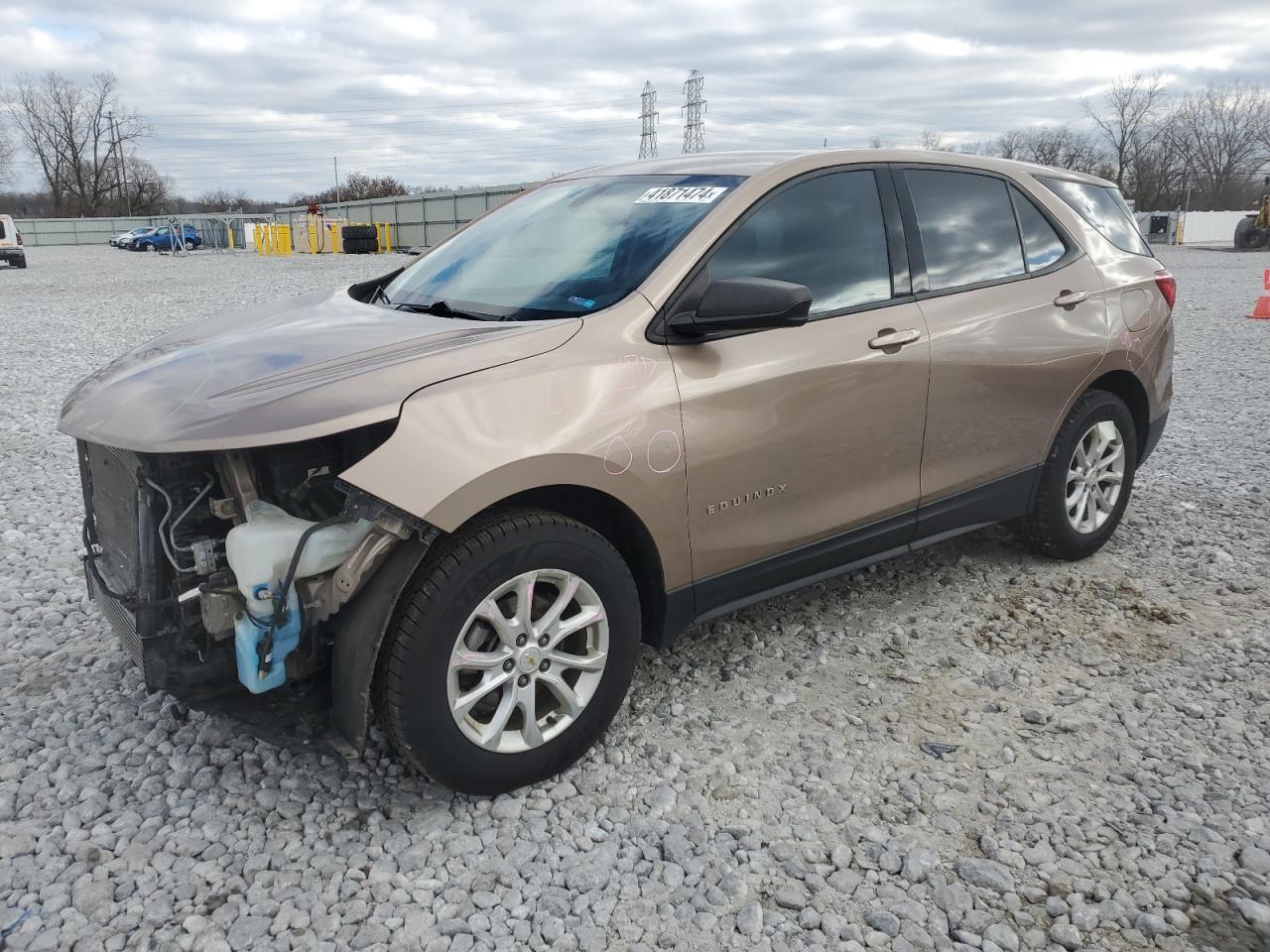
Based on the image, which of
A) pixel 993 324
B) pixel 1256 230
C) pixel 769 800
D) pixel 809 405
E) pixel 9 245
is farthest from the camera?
pixel 1256 230

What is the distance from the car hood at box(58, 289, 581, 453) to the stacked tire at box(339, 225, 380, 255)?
40608 millimetres

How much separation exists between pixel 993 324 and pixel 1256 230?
4102 centimetres

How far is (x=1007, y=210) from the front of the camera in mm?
4258

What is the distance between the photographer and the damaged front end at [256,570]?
253 cm

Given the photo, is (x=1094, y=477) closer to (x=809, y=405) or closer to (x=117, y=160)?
(x=809, y=405)

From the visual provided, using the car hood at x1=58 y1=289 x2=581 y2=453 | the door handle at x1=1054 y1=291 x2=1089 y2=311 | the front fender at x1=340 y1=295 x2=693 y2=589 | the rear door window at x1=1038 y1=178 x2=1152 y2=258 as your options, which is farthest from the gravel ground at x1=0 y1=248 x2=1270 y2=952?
the rear door window at x1=1038 y1=178 x2=1152 y2=258

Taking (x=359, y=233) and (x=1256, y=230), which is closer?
(x=1256, y=230)

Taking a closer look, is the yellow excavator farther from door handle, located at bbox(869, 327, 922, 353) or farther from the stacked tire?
door handle, located at bbox(869, 327, 922, 353)

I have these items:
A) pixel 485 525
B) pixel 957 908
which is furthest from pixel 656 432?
pixel 957 908

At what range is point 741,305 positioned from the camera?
2.95 m

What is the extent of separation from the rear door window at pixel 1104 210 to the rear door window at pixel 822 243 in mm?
1340

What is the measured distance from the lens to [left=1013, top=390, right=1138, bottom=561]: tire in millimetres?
4406

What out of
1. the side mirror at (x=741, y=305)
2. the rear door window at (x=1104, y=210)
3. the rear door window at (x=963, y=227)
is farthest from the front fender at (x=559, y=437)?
the rear door window at (x=1104, y=210)

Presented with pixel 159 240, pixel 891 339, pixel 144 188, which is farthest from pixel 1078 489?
pixel 144 188
